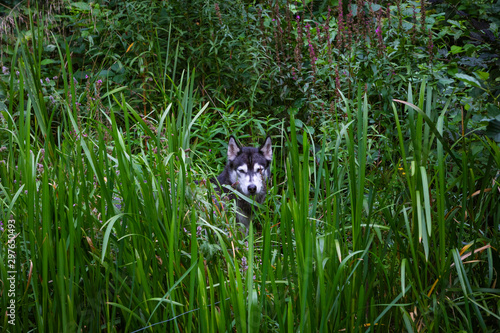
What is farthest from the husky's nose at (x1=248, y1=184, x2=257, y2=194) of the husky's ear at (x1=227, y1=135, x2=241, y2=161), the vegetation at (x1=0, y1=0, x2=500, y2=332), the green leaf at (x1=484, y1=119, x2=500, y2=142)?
the green leaf at (x1=484, y1=119, x2=500, y2=142)

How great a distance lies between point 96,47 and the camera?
600 cm

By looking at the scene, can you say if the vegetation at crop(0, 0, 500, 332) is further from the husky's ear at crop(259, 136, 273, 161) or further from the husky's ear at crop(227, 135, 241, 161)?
the husky's ear at crop(259, 136, 273, 161)

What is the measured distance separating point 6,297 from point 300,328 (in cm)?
144

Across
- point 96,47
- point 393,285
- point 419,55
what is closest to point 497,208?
point 393,285

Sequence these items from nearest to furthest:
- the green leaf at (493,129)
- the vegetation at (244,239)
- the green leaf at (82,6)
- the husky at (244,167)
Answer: the vegetation at (244,239) < the green leaf at (493,129) < the husky at (244,167) < the green leaf at (82,6)

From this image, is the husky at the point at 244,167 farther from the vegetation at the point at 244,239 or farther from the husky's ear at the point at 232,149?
the vegetation at the point at 244,239

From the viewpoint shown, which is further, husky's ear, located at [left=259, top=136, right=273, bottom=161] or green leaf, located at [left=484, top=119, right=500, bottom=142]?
husky's ear, located at [left=259, top=136, right=273, bottom=161]

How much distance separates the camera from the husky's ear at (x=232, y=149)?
16.4 ft

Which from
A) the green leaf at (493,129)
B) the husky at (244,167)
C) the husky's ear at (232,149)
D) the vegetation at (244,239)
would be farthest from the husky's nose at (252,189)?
the green leaf at (493,129)

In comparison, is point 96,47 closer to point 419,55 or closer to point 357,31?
point 357,31

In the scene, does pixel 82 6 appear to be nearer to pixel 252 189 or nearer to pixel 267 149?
pixel 267 149

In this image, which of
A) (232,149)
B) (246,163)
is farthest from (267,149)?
(232,149)

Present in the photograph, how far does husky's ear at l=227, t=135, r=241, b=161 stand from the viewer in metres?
4.99

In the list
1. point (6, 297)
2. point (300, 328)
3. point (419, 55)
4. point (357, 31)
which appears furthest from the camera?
point (357, 31)
